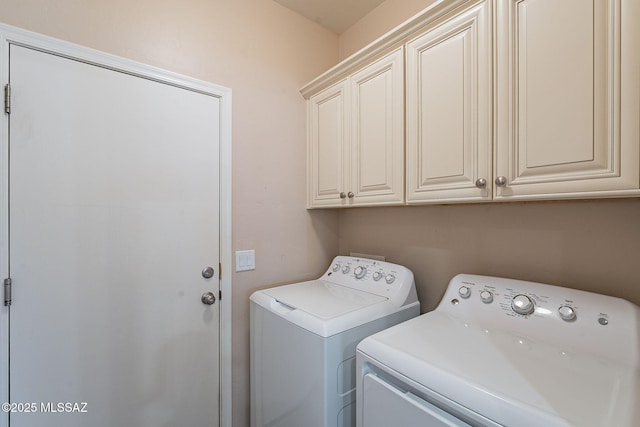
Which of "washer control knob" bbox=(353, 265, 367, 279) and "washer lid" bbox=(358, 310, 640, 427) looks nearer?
"washer lid" bbox=(358, 310, 640, 427)

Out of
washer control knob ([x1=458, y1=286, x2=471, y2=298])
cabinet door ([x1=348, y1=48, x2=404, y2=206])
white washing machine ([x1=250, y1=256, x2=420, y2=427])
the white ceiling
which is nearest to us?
white washing machine ([x1=250, y1=256, x2=420, y2=427])

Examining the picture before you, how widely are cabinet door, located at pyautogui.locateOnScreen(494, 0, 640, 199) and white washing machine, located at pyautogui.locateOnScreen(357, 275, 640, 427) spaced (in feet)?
1.35

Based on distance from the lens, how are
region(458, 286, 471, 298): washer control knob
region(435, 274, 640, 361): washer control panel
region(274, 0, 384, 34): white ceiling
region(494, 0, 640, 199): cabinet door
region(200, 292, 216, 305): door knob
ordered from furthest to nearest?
region(274, 0, 384, 34): white ceiling
region(200, 292, 216, 305): door knob
region(458, 286, 471, 298): washer control knob
region(435, 274, 640, 361): washer control panel
region(494, 0, 640, 199): cabinet door

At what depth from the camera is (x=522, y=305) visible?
1040 mm

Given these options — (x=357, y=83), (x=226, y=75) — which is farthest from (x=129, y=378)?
(x=357, y=83)

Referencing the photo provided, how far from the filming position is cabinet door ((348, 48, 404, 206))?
4.31 feet

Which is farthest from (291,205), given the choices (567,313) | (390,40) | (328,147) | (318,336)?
(567,313)

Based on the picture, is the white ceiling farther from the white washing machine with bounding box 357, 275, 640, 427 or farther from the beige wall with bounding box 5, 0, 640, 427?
the white washing machine with bounding box 357, 275, 640, 427

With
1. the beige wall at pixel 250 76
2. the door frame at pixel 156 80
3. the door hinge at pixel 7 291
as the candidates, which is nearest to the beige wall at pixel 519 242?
the beige wall at pixel 250 76

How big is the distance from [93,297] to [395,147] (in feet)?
4.82

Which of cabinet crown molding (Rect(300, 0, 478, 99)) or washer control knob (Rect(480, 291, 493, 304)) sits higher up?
cabinet crown molding (Rect(300, 0, 478, 99))

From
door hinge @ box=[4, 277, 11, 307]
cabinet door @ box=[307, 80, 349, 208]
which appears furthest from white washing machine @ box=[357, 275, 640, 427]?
door hinge @ box=[4, 277, 11, 307]

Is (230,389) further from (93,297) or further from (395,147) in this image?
(395,147)

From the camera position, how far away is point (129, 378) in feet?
4.16
